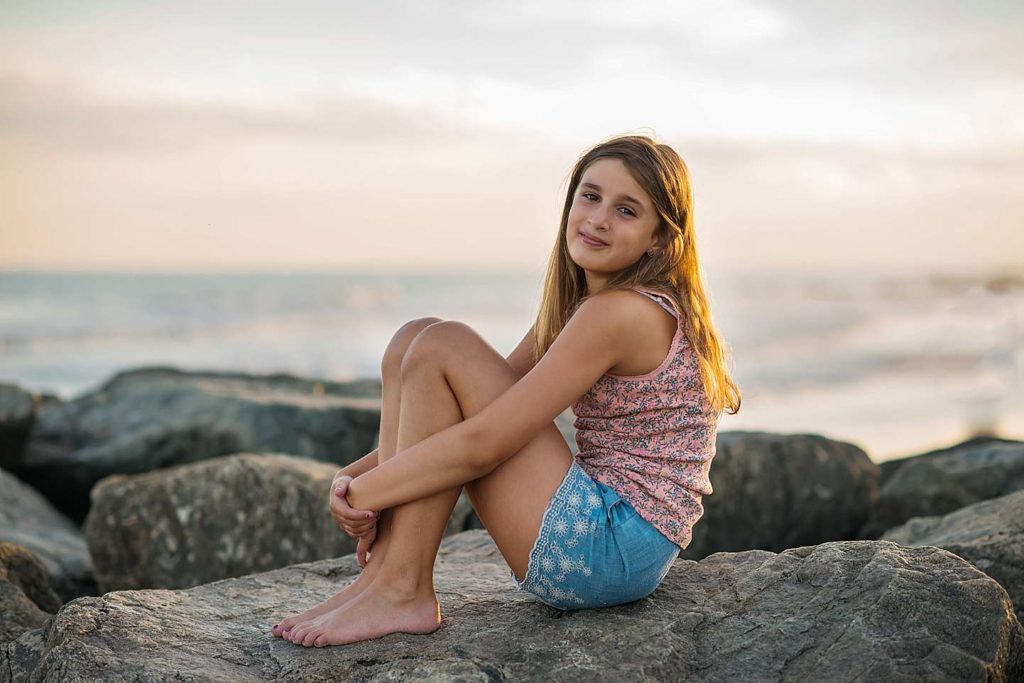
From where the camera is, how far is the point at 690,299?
3377mm

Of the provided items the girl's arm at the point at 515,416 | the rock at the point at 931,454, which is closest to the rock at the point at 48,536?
the girl's arm at the point at 515,416

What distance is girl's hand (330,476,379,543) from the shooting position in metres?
3.18

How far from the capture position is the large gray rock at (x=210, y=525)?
193 inches

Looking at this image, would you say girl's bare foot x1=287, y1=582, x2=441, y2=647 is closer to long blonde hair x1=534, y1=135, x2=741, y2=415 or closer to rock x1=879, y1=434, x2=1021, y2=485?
long blonde hair x1=534, y1=135, x2=741, y2=415

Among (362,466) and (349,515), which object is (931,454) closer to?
(362,466)

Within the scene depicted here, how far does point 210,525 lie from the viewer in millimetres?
4902

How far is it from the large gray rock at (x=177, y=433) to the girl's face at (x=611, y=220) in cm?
364

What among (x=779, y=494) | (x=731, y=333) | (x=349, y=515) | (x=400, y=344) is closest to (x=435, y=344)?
(x=400, y=344)

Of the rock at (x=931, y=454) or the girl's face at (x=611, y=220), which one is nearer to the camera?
the girl's face at (x=611, y=220)

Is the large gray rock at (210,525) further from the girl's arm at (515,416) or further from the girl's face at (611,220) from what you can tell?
the girl's face at (611,220)

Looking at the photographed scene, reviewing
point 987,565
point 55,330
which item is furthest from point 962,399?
point 55,330

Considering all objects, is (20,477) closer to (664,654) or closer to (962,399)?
(664,654)

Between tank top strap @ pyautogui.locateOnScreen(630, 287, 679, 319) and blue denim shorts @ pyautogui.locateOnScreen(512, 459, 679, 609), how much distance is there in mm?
576

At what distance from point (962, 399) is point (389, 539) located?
34.5 ft
